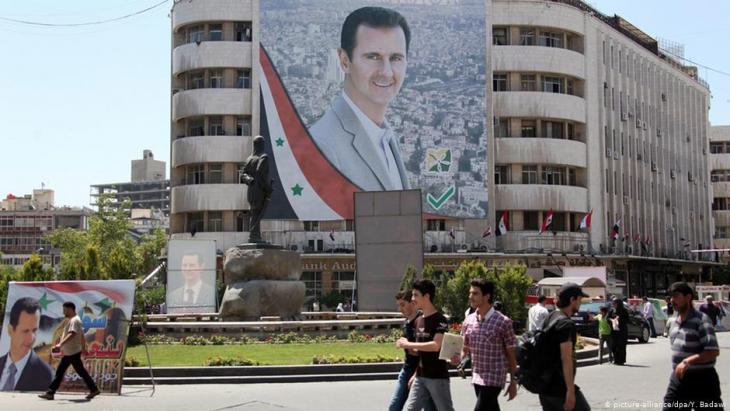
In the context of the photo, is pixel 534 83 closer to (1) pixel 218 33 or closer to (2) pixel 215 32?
(1) pixel 218 33

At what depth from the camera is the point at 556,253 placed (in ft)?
197

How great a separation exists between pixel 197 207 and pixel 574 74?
2570 centimetres

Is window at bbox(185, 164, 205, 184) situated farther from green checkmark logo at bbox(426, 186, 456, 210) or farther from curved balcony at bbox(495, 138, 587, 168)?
curved balcony at bbox(495, 138, 587, 168)

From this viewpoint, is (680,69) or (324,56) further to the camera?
(680,69)

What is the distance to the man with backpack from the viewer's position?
775 centimetres

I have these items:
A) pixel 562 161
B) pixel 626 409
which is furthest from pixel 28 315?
pixel 562 161

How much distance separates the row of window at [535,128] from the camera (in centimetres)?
6239

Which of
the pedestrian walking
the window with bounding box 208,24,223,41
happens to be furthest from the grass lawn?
the window with bounding box 208,24,223,41

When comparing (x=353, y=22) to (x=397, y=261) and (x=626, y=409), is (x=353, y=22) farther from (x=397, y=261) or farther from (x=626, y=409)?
(x=626, y=409)

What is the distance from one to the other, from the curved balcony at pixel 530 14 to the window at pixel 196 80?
18.8m

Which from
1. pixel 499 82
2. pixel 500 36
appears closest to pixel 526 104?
pixel 499 82

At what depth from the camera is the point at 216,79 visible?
61312 mm

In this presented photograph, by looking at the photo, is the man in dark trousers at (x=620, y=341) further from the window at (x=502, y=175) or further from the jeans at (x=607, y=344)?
the window at (x=502, y=175)

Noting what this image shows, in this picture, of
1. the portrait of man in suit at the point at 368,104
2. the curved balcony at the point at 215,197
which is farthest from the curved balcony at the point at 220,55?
the curved balcony at the point at 215,197
